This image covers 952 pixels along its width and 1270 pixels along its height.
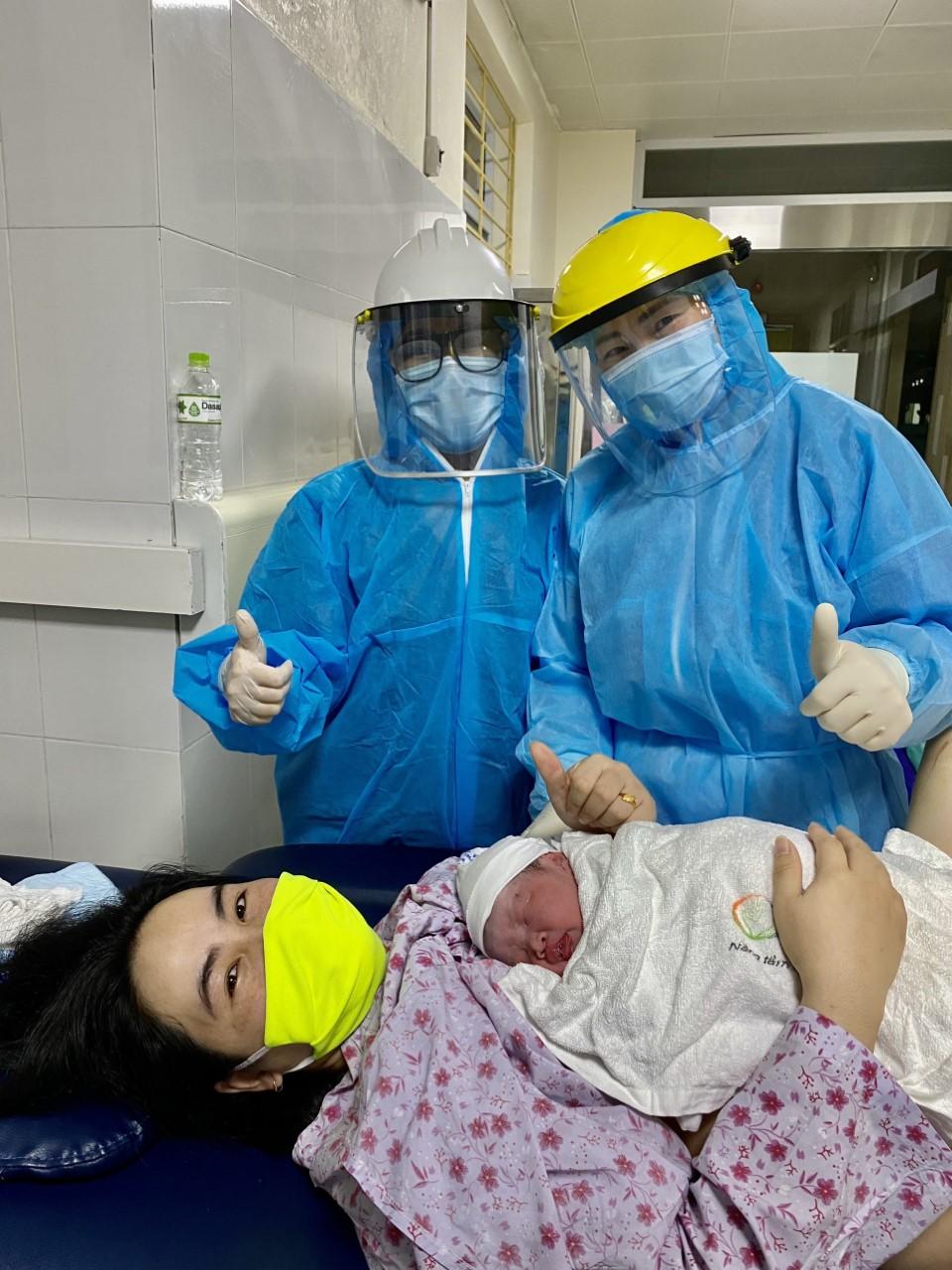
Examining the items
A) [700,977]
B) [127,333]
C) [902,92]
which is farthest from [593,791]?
[902,92]

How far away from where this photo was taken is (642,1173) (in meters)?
0.94

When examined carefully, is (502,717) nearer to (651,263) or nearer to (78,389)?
(651,263)

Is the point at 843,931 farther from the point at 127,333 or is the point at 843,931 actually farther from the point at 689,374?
the point at 127,333

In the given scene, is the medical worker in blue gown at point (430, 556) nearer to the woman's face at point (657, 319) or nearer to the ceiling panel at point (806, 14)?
the woman's face at point (657, 319)

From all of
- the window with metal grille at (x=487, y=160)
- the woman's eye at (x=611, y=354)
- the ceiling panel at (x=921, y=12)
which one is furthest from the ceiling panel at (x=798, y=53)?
the woman's eye at (x=611, y=354)

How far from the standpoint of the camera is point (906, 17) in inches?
136

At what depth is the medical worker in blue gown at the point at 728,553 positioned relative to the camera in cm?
128

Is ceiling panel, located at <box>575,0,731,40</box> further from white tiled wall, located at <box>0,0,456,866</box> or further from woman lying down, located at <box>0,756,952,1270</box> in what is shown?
woman lying down, located at <box>0,756,952,1270</box>

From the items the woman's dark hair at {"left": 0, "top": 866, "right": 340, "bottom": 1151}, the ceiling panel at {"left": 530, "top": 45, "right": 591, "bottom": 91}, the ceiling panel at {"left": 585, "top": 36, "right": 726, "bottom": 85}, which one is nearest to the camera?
the woman's dark hair at {"left": 0, "top": 866, "right": 340, "bottom": 1151}

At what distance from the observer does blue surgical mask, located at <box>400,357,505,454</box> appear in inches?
61.5

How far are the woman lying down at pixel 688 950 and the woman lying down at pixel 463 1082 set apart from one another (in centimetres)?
2

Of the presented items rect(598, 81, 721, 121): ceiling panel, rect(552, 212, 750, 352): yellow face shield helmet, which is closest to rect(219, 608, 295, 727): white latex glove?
rect(552, 212, 750, 352): yellow face shield helmet

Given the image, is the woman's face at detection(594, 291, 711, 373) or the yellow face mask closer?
the yellow face mask

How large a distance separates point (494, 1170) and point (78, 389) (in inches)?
56.1
